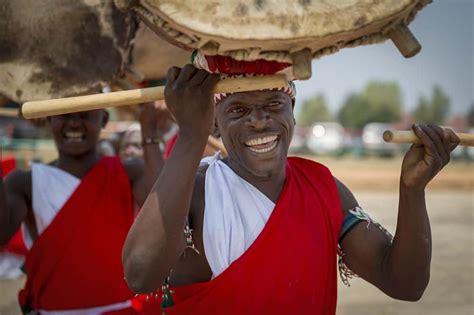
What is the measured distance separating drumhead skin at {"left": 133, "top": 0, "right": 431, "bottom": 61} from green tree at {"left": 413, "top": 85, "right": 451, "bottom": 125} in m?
86.5

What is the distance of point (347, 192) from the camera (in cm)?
269

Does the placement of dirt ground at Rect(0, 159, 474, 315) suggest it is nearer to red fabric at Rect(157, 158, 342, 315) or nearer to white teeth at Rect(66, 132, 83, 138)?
white teeth at Rect(66, 132, 83, 138)

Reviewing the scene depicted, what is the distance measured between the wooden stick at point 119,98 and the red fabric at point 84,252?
6.41 feet

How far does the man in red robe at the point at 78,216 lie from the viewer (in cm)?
384

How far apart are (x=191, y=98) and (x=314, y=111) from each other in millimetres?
112244

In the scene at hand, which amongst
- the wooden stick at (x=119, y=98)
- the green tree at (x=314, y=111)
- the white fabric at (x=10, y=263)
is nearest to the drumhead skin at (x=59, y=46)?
the wooden stick at (x=119, y=98)

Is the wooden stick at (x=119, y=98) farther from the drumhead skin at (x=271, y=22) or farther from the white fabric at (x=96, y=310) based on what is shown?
the white fabric at (x=96, y=310)

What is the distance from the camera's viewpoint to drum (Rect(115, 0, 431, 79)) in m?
1.78

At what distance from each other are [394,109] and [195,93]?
297ft

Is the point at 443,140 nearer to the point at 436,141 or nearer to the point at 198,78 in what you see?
the point at 436,141

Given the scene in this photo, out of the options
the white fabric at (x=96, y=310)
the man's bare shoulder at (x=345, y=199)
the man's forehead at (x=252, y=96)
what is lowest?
the white fabric at (x=96, y=310)

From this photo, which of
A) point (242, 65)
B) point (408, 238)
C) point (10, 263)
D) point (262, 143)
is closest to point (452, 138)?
point (408, 238)

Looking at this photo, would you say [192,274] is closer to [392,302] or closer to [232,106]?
[232,106]

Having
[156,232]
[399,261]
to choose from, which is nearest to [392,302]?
[399,261]
